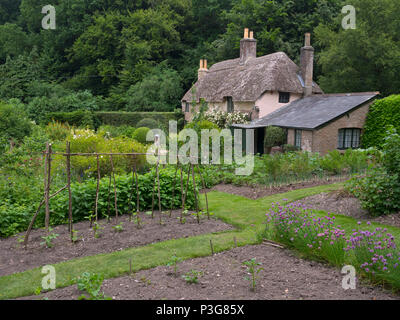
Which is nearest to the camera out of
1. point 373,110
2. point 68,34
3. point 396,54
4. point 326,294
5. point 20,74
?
point 326,294

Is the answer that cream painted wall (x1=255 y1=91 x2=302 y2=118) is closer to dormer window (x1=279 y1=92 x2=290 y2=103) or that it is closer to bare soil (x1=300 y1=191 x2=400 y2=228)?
dormer window (x1=279 y1=92 x2=290 y2=103)

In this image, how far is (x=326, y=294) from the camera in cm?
439

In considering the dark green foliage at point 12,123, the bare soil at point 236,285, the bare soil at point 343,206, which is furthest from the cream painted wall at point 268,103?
the bare soil at point 236,285

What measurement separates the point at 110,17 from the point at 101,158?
33.7m

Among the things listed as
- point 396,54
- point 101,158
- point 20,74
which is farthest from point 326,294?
point 20,74

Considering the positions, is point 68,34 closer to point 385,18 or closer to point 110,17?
point 110,17

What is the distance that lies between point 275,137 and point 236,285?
15.5 m

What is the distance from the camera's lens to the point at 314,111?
19.7 m

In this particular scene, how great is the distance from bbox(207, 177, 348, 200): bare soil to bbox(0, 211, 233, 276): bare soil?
326cm

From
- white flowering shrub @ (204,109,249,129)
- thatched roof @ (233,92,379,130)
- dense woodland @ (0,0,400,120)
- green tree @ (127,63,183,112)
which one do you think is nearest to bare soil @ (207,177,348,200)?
thatched roof @ (233,92,379,130)

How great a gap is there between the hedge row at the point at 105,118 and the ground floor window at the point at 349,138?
14286mm

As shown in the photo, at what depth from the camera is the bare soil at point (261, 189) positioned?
436 inches

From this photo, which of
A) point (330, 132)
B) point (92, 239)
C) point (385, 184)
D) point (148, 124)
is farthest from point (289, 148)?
point (92, 239)

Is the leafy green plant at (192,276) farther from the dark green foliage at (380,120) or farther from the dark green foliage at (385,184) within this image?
the dark green foliage at (380,120)
